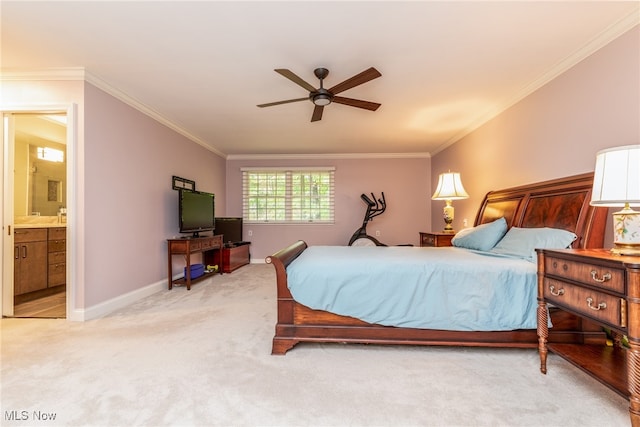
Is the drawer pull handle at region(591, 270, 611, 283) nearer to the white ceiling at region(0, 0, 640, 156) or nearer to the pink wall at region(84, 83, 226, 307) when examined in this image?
the white ceiling at region(0, 0, 640, 156)

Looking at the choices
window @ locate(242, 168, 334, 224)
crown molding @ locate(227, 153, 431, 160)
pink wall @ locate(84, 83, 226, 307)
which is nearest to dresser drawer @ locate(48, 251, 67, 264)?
pink wall @ locate(84, 83, 226, 307)

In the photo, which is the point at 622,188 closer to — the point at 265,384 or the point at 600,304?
the point at 600,304

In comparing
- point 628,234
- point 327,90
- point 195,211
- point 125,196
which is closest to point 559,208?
point 628,234

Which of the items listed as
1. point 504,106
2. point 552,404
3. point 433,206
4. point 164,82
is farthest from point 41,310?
point 433,206

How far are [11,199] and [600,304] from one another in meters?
4.76

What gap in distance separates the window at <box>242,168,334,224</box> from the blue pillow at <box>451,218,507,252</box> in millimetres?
3654

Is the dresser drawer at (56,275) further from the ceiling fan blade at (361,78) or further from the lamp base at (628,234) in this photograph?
the lamp base at (628,234)

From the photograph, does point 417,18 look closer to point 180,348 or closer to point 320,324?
point 320,324

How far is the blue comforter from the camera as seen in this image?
1.99 meters

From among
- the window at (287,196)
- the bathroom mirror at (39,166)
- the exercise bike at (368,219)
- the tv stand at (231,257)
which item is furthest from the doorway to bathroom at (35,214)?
the exercise bike at (368,219)

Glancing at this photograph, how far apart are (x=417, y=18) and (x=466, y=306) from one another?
2037 millimetres

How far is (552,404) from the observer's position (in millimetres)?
1500

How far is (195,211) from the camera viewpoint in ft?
14.9

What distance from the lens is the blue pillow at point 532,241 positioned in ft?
7.07
